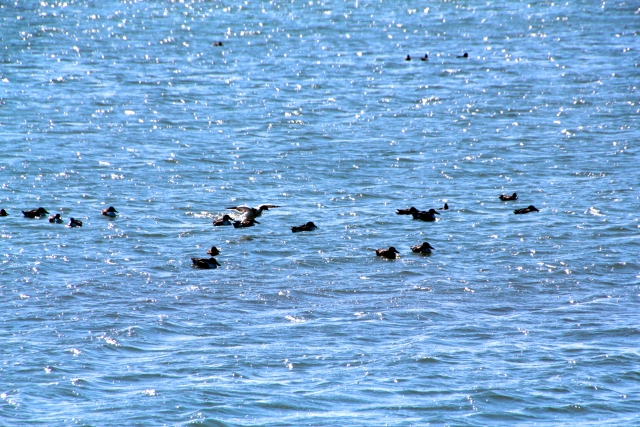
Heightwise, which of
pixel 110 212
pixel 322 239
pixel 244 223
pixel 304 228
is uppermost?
pixel 110 212

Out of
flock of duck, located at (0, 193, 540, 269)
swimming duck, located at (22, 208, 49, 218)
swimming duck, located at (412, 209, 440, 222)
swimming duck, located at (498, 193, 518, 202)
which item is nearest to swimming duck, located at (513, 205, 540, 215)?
flock of duck, located at (0, 193, 540, 269)

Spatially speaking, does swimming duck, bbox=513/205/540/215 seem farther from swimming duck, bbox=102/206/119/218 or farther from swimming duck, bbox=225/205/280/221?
swimming duck, bbox=102/206/119/218

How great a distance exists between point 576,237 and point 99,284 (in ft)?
31.0

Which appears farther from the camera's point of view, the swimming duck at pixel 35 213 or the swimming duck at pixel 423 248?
the swimming duck at pixel 35 213

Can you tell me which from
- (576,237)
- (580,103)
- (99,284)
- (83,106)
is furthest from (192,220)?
(580,103)

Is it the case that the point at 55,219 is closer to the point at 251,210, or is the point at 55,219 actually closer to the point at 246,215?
the point at 246,215

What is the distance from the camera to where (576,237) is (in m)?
20.0

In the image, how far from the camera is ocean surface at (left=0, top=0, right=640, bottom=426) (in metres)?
12.8

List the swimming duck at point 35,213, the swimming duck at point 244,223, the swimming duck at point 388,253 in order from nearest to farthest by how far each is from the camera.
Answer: the swimming duck at point 388,253, the swimming duck at point 244,223, the swimming duck at point 35,213

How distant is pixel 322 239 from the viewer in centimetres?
2002

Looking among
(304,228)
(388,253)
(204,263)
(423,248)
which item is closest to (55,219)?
(204,263)

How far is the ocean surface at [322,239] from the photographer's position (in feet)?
42.1

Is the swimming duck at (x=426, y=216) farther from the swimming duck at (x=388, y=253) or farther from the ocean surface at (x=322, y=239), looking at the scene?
the swimming duck at (x=388, y=253)

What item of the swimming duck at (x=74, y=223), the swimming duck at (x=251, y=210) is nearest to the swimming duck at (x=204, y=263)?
the swimming duck at (x=251, y=210)
